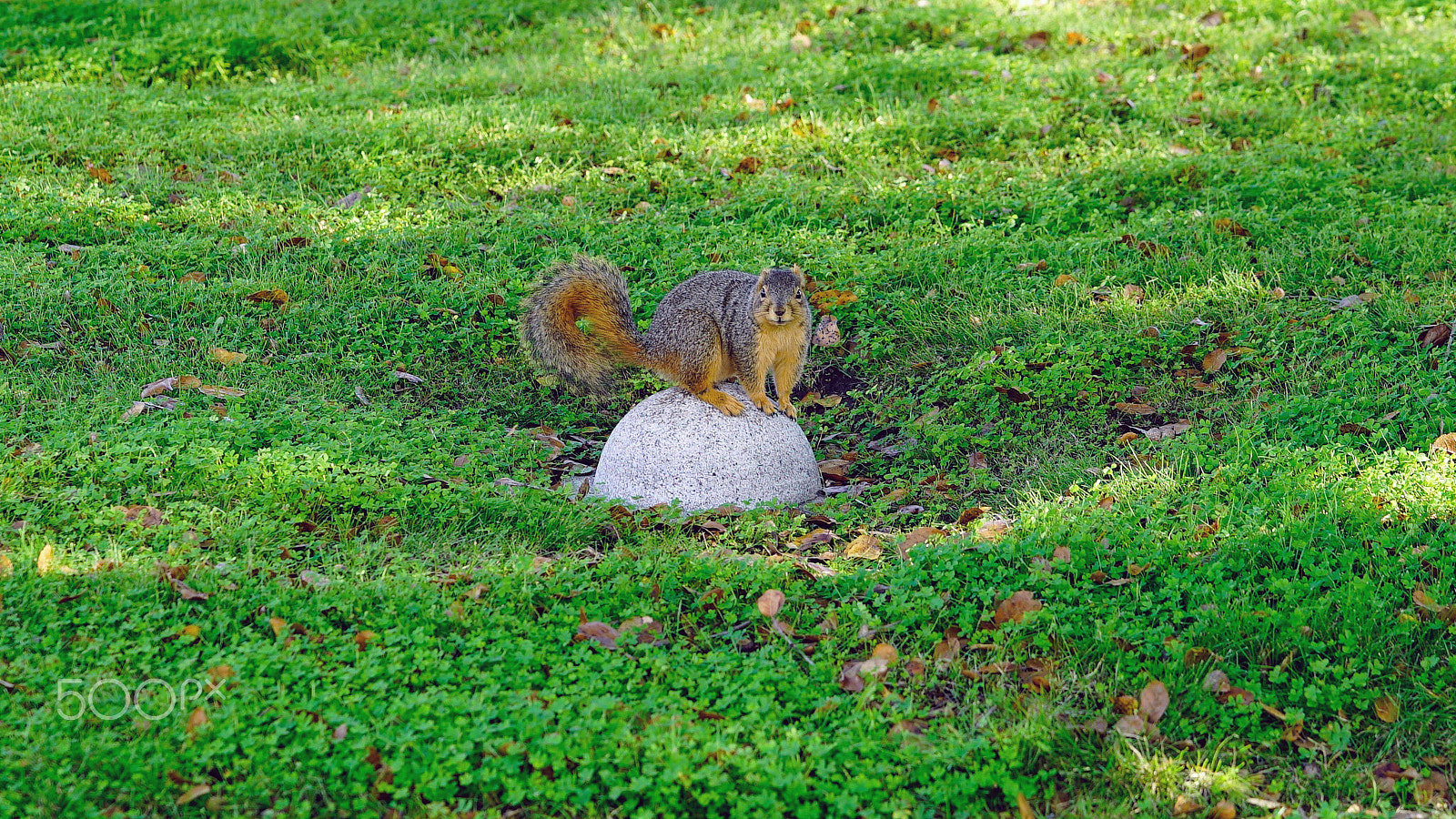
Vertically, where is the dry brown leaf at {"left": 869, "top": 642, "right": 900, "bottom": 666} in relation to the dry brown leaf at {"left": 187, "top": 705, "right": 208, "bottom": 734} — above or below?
below

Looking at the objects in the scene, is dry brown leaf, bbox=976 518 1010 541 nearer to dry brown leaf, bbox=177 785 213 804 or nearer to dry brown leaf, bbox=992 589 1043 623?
dry brown leaf, bbox=992 589 1043 623

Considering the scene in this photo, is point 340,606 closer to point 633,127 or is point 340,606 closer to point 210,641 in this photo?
point 210,641

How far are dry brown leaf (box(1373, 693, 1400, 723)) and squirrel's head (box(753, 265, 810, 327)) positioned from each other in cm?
248

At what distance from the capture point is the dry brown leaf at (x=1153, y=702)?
348 centimetres

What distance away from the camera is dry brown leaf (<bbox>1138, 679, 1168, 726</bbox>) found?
3.48 meters

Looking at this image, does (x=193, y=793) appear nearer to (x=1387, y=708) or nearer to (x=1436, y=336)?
(x=1387, y=708)

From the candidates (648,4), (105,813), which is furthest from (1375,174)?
(105,813)

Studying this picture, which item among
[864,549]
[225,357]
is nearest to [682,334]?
[864,549]

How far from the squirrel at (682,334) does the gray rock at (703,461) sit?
0.52ft

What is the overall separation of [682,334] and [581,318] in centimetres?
53

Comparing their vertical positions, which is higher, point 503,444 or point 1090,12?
point 1090,12

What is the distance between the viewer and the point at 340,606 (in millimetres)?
3773

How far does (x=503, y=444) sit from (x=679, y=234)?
2299 mm

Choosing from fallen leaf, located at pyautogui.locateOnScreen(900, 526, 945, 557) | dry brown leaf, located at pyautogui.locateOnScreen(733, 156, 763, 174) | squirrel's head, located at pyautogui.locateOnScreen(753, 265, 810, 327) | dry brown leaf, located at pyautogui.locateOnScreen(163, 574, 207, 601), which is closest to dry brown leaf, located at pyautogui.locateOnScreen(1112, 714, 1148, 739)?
fallen leaf, located at pyautogui.locateOnScreen(900, 526, 945, 557)
